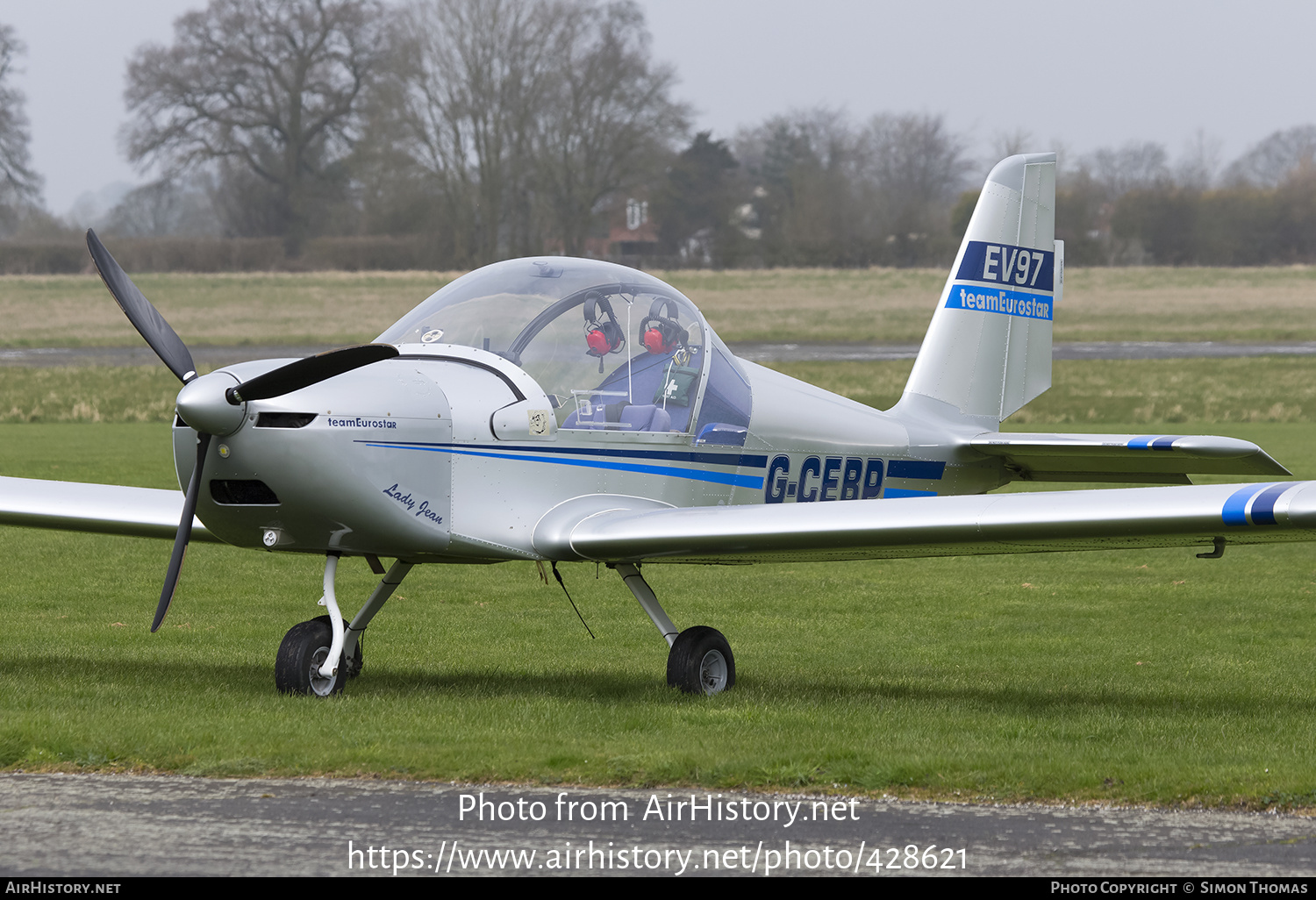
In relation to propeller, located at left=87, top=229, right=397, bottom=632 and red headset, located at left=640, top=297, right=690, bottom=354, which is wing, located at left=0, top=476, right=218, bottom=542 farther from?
red headset, located at left=640, top=297, right=690, bottom=354

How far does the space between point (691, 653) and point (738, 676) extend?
1.11 meters

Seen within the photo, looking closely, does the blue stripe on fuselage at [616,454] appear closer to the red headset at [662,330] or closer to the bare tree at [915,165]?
the red headset at [662,330]

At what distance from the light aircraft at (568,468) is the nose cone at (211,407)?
0.01 meters

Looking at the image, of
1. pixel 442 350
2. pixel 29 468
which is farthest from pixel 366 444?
pixel 29 468

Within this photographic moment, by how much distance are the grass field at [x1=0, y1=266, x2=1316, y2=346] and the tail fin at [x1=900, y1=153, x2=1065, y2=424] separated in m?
36.0

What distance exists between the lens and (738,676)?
887 centimetres

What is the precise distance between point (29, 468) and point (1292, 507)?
1887 centimetres

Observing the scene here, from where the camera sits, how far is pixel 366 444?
7090 millimetres

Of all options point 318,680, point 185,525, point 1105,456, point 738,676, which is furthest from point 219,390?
point 1105,456

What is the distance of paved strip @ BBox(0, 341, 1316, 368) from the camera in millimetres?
42188

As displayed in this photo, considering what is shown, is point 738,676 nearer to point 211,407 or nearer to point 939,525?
point 939,525

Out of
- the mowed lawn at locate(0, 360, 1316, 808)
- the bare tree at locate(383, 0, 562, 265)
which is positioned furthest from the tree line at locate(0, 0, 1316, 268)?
the mowed lawn at locate(0, 360, 1316, 808)

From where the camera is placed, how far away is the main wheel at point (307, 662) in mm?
7465
